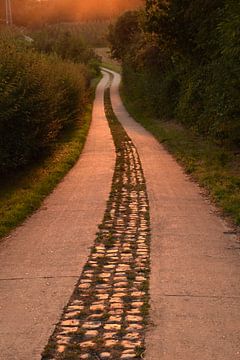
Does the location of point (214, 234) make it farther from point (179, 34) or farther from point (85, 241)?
point (179, 34)

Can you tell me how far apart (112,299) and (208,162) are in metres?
10.0

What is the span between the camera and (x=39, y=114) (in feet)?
50.5

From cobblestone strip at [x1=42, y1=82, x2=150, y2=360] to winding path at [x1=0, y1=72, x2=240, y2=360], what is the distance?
11mm

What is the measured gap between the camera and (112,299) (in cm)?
558

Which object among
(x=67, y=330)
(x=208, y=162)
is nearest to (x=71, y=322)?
(x=67, y=330)

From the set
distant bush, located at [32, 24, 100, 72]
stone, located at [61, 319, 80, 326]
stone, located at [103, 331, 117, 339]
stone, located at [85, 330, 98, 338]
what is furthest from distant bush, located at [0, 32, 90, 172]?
distant bush, located at [32, 24, 100, 72]

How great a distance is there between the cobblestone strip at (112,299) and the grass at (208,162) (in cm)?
174

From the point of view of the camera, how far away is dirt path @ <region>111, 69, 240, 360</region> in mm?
4531

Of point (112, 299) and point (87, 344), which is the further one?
point (112, 299)

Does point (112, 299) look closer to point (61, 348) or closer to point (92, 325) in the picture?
point (92, 325)

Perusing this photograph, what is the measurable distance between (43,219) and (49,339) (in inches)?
190

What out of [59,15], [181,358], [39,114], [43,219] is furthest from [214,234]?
[59,15]

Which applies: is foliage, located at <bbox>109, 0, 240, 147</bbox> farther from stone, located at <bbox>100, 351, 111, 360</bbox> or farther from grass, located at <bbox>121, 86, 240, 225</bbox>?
stone, located at <bbox>100, 351, 111, 360</bbox>

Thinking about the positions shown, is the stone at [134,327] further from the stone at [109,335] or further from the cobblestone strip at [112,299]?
the stone at [109,335]
